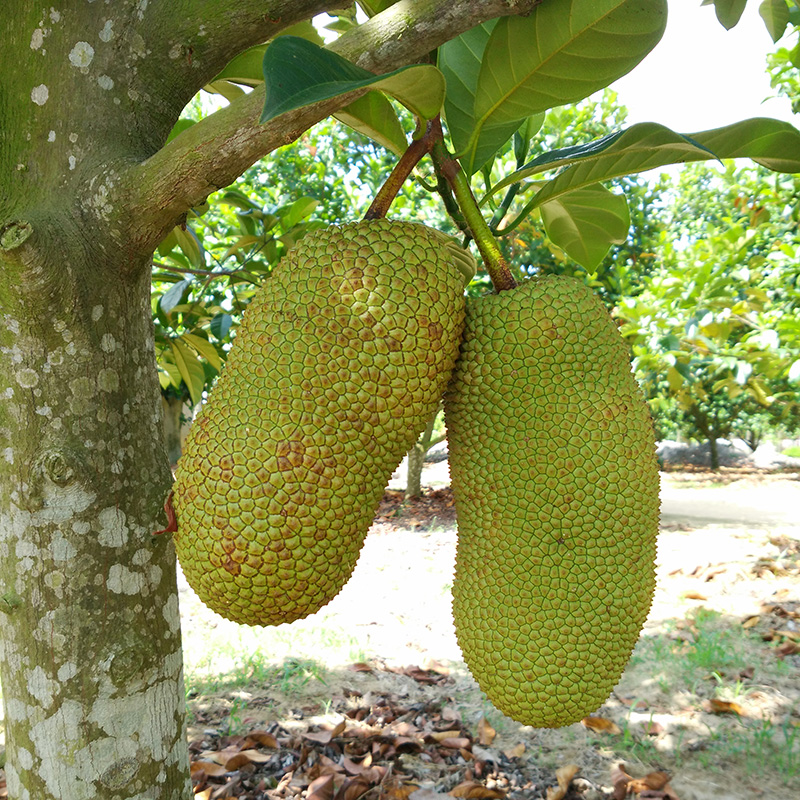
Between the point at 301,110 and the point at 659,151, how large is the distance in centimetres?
41

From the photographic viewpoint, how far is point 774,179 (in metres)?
3.36

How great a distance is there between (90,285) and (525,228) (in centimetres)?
471

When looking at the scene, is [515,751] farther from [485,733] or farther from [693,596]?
[693,596]

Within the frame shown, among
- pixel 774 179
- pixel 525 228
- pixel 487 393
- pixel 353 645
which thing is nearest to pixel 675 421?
pixel 525 228

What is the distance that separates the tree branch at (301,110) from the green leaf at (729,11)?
73 cm

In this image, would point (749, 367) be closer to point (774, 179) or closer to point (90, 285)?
point (774, 179)

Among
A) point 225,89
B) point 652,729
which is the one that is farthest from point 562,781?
point 225,89

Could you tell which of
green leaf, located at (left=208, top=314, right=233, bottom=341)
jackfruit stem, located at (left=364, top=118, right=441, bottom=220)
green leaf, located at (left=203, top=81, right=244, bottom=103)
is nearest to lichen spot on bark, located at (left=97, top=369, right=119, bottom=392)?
jackfruit stem, located at (left=364, top=118, right=441, bottom=220)

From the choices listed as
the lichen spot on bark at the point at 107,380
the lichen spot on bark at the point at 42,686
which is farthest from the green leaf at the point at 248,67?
the lichen spot on bark at the point at 42,686

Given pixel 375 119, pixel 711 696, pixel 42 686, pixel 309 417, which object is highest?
pixel 375 119

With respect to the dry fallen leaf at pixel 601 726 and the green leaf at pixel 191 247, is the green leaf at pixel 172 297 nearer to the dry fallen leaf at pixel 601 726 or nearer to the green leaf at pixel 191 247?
the green leaf at pixel 191 247

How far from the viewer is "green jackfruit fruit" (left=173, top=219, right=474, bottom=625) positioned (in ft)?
2.24

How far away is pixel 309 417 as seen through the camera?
0.70 m

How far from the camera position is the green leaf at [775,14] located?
4.70 ft
